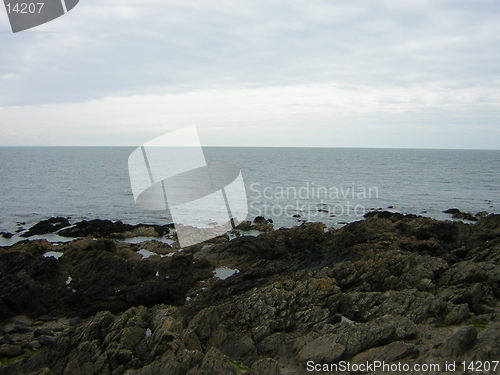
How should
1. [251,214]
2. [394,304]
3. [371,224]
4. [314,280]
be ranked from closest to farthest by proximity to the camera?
[394,304] → [314,280] → [371,224] → [251,214]

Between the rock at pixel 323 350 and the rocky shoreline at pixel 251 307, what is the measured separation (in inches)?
1.4

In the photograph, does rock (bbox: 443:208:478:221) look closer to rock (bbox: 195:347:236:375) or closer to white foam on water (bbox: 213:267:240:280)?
white foam on water (bbox: 213:267:240:280)

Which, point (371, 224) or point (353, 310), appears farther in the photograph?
point (371, 224)

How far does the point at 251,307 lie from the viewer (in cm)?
1533

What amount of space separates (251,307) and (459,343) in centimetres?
657

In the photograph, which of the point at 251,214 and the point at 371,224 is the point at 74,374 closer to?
the point at 371,224

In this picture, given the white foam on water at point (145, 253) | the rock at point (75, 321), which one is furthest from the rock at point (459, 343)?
the white foam on water at point (145, 253)

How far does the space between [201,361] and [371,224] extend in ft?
74.8

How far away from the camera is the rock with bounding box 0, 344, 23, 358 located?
13828 millimetres

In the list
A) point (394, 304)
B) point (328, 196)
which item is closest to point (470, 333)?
point (394, 304)

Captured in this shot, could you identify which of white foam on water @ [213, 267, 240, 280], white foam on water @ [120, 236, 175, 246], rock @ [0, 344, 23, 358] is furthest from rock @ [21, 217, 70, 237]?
rock @ [0, 344, 23, 358]

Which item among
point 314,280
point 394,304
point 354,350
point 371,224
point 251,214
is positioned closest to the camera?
point 354,350

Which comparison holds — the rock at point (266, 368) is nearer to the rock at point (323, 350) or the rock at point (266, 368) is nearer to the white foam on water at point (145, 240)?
the rock at point (323, 350)

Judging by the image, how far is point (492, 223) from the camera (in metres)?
29.5
